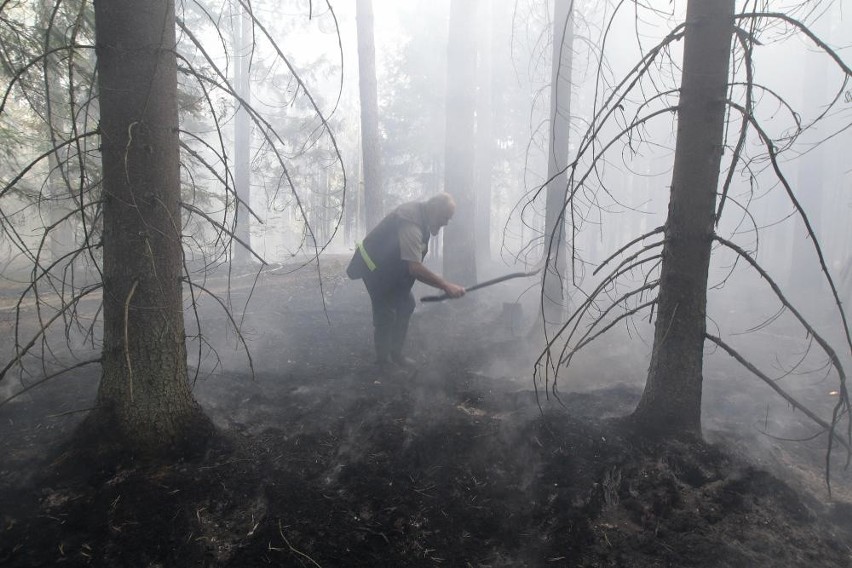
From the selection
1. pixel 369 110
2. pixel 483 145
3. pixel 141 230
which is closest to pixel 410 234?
pixel 141 230

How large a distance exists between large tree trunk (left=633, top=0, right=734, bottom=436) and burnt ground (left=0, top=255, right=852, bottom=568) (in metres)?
0.33

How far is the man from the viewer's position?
5.51 metres

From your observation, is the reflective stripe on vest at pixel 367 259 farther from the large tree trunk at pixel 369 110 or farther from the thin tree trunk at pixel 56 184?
the large tree trunk at pixel 369 110

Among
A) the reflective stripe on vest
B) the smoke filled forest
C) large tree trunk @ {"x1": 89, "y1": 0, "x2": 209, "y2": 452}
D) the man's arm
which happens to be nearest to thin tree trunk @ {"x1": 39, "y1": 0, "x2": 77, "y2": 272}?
the smoke filled forest

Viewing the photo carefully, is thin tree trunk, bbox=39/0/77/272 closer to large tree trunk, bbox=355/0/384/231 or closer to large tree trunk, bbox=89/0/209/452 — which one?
large tree trunk, bbox=89/0/209/452

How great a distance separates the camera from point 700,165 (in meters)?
3.43

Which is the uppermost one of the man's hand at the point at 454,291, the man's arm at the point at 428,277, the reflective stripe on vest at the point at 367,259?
the reflective stripe on vest at the point at 367,259

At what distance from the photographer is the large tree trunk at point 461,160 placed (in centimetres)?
1020

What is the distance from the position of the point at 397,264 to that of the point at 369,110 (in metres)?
8.47

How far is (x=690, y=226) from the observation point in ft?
11.4

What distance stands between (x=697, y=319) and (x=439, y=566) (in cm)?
239

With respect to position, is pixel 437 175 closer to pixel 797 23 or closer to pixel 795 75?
pixel 797 23

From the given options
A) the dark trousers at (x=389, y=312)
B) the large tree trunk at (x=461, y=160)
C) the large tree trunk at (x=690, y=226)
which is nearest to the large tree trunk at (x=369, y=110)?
the large tree trunk at (x=461, y=160)

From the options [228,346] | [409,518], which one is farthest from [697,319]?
[228,346]
